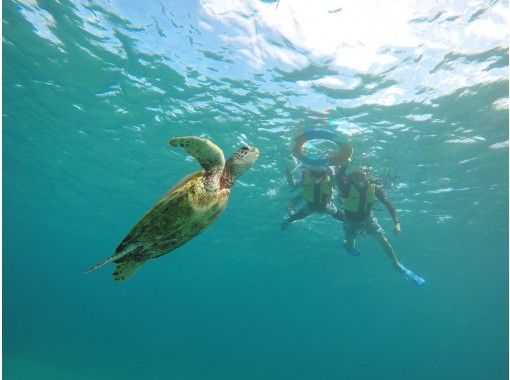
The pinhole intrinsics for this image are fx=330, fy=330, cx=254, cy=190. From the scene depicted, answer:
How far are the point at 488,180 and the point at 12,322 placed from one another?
64238mm

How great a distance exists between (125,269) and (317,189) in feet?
32.1

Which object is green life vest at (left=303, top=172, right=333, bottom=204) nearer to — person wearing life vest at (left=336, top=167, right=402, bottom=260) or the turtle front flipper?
person wearing life vest at (left=336, top=167, right=402, bottom=260)

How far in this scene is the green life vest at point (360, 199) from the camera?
12.7m

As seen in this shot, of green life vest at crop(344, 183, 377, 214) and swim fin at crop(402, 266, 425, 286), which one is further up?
green life vest at crop(344, 183, 377, 214)

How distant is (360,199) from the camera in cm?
1295

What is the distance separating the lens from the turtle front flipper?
2.80 metres

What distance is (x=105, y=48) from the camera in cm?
1230

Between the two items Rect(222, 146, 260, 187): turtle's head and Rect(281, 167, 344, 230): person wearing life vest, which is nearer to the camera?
Rect(222, 146, 260, 187): turtle's head

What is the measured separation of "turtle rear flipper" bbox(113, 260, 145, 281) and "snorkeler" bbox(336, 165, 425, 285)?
10.4 meters

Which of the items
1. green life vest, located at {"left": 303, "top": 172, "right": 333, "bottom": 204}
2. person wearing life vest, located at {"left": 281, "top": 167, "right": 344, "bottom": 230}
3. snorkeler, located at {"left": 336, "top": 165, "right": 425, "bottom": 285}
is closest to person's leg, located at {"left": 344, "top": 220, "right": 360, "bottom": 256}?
snorkeler, located at {"left": 336, "top": 165, "right": 425, "bottom": 285}

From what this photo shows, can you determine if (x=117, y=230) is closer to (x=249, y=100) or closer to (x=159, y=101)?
(x=159, y=101)

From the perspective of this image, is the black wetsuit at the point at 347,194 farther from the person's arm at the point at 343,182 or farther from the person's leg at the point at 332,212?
the person's leg at the point at 332,212

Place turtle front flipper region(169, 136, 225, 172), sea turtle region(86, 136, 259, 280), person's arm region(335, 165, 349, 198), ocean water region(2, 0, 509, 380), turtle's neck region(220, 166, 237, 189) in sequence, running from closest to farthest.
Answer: turtle front flipper region(169, 136, 225, 172), sea turtle region(86, 136, 259, 280), turtle's neck region(220, 166, 237, 189), ocean water region(2, 0, 509, 380), person's arm region(335, 165, 349, 198)

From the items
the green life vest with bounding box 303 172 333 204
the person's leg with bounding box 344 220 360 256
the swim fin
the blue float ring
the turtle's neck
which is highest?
the blue float ring
